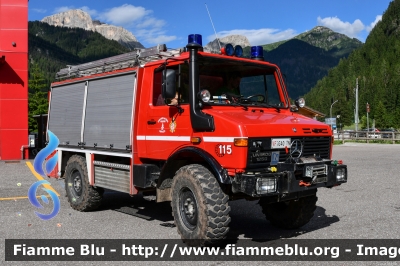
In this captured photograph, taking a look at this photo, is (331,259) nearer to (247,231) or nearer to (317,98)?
(247,231)

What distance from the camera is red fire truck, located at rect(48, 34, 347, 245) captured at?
5.68 metres

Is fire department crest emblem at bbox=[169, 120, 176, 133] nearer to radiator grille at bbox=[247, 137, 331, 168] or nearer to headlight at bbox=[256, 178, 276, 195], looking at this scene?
radiator grille at bbox=[247, 137, 331, 168]

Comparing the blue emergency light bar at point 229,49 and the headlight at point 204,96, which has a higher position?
the blue emergency light bar at point 229,49

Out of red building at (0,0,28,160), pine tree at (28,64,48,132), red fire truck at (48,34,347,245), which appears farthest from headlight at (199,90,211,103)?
pine tree at (28,64,48,132)

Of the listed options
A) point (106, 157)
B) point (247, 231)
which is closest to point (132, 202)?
point (106, 157)

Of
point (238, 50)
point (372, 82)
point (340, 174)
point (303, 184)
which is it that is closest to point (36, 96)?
point (238, 50)

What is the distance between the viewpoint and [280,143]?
5906 millimetres

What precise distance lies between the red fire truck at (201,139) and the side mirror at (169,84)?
0.05 feet

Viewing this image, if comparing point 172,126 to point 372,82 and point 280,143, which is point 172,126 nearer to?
point 280,143

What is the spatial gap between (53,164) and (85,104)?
2.18 meters

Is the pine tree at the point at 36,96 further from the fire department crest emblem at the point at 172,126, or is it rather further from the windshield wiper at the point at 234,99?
the windshield wiper at the point at 234,99

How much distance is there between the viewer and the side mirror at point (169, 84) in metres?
6.03

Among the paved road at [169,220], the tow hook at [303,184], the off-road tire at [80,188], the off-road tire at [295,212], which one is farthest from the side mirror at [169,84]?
the off-road tire at [80,188]

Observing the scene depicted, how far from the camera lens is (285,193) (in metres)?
5.65
